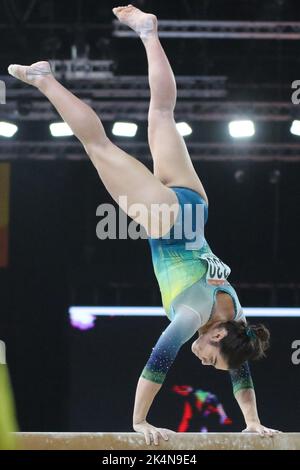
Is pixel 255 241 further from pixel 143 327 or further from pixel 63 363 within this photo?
pixel 63 363

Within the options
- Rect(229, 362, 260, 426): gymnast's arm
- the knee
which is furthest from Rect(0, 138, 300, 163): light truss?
Rect(229, 362, 260, 426): gymnast's arm

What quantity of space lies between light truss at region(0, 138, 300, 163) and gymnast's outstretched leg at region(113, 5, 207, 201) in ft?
13.1

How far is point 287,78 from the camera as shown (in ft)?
29.8

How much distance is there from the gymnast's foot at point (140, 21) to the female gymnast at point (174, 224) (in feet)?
0.08

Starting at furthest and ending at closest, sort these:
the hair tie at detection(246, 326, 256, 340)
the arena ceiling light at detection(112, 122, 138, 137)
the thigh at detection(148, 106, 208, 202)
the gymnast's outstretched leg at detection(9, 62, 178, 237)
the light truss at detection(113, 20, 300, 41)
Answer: the arena ceiling light at detection(112, 122, 138, 137)
the light truss at detection(113, 20, 300, 41)
the thigh at detection(148, 106, 208, 202)
the hair tie at detection(246, 326, 256, 340)
the gymnast's outstretched leg at detection(9, 62, 178, 237)

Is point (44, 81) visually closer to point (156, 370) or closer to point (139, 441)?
point (156, 370)

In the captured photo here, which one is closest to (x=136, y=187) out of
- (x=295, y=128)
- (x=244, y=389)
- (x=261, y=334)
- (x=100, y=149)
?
(x=100, y=149)

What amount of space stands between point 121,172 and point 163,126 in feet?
1.36

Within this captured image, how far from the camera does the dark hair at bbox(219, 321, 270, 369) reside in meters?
4.81

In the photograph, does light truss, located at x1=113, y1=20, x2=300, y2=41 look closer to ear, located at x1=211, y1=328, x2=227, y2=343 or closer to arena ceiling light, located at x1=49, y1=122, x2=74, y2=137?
arena ceiling light, located at x1=49, y1=122, x2=74, y2=137

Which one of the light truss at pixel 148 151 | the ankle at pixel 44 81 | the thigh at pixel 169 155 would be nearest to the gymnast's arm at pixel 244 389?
the thigh at pixel 169 155

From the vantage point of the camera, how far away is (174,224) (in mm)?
4895

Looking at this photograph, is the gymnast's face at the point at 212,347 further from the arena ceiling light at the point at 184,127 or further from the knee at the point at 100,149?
the arena ceiling light at the point at 184,127

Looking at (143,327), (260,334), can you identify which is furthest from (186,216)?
(143,327)
